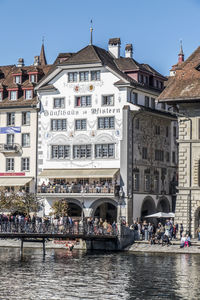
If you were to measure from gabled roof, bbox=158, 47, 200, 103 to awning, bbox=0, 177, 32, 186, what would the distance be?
1981 cm

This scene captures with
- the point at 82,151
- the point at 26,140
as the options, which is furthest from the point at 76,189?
the point at 26,140

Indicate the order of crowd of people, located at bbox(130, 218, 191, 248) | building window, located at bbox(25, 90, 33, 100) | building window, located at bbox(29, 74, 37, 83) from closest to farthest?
crowd of people, located at bbox(130, 218, 191, 248) < building window, located at bbox(25, 90, 33, 100) < building window, located at bbox(29, 74, 37, 83)

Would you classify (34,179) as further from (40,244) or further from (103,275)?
(103,275)

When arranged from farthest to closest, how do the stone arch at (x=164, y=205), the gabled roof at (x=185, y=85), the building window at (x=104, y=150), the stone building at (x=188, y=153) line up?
the stone arch at (x=164, y=205) → the building window at (x=104, y=150) → the stone building at (x=188, y=153) → the gabled roof at (x=185, y=85)

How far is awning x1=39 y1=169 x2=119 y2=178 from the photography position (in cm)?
8125

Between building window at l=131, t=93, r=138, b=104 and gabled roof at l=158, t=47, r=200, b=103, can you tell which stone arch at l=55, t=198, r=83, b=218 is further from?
gabled roof at l=158, t=47, r=200, b=103

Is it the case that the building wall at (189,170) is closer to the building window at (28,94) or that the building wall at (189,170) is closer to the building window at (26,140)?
the building window at (26,140)

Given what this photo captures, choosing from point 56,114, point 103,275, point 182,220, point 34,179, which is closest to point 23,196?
point 34,179

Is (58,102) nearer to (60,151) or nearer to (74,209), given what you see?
(60,151)

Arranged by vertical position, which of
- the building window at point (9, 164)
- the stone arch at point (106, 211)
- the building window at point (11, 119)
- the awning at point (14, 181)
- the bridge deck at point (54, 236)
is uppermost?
the building window at point (11, 119)

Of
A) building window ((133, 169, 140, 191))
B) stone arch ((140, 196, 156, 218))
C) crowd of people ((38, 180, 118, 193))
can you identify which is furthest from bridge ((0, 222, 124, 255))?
stone arch ((140, 196, 156, 218))

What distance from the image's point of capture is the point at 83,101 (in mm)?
84250

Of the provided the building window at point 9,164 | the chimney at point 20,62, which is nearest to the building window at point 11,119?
the building window at point 9,164

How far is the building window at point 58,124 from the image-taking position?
8506 centimetres
